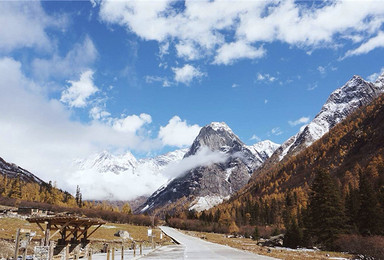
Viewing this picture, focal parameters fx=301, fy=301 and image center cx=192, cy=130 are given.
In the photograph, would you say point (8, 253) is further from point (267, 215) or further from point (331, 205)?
point (267, 215)

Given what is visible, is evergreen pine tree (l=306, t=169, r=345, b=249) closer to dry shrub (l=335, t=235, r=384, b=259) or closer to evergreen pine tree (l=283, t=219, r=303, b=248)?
evergreen pine tree (l=283, t=219, r=303, b=248)

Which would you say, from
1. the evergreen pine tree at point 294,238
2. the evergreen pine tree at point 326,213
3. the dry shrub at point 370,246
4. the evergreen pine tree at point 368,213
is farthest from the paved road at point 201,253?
the evergreen pine tree at point 368,213

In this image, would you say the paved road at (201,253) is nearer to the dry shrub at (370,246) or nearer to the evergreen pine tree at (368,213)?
the dry shrub at (370,246)

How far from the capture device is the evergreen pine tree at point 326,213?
49250 millimetres

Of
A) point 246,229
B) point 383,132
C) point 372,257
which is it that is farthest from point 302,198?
point 372,257

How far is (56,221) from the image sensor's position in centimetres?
2534

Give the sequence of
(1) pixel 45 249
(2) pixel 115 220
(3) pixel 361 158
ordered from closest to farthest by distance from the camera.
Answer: (1) pixel 45 249, (2) pixel 115 220, (3) pixel 361 158

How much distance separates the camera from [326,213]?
5053cm

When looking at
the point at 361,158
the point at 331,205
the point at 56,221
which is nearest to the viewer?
the point at 56,221

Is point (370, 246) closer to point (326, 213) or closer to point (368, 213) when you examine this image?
point (326, 213)

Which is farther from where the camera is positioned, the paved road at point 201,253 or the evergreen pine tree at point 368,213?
the evergreen pine tree at point 368,213

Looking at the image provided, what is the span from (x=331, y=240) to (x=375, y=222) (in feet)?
23.9

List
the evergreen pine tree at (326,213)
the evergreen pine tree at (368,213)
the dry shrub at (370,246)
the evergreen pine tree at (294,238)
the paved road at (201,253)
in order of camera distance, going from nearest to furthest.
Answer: the paved road at (201,253) → the dry shrub at (370,246) → the evergreen pine tree at (368,213) → the evergreen pine tree at (326,213) → the evergreen pine tree at (294,238)

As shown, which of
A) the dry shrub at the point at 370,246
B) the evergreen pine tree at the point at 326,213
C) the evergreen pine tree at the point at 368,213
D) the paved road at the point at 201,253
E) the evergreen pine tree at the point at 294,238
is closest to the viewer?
the paved road at the point at 201,253
